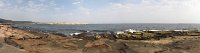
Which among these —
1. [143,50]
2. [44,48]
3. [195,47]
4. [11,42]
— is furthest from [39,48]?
[195,47]

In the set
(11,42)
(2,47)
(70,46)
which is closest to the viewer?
(2,47)

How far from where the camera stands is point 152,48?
15906mm

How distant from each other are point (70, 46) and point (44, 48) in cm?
175

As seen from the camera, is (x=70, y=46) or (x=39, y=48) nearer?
(x=39, y=48)

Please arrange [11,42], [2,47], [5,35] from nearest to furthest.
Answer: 1. [2,47]
2. [11,42]
3. [5,35]

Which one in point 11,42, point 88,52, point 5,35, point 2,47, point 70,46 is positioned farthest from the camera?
point 5,35

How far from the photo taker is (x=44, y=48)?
623 inches

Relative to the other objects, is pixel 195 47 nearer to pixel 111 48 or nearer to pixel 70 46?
pixel 111 48

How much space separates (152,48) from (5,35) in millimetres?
11661

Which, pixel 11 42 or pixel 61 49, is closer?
pixel 61 49

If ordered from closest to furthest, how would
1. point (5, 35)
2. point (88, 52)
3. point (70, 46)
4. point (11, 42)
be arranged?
point (88, 52), point (70, 46), point (11, 42), point (5, 35)

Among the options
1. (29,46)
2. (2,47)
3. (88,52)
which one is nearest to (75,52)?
(88,52)

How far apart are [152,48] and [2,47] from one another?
26.9 feet

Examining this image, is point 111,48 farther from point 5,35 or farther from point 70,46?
point 5,35
